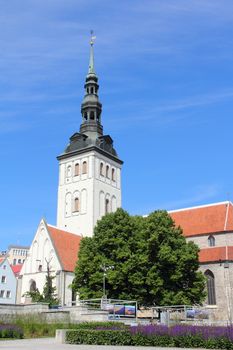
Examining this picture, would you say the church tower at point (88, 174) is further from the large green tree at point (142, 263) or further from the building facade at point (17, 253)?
the building facade at point (17, 253)

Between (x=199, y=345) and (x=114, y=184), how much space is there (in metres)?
49.4

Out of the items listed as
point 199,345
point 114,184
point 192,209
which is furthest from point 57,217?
point 199,345

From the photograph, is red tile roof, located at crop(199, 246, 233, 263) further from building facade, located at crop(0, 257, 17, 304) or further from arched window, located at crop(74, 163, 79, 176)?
building facade, located at crop(0, 257, 17, 304)

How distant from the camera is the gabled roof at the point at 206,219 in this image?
163 ft

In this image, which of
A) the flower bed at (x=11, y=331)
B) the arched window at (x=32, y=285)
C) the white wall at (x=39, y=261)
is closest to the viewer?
the flower bed at (x=11, y=331)

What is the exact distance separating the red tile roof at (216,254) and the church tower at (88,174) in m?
16.2

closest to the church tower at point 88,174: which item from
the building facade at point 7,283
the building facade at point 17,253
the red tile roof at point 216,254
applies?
the building facade at point 7,283

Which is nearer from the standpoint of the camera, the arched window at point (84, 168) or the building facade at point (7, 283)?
the building facade at point (7, 283)

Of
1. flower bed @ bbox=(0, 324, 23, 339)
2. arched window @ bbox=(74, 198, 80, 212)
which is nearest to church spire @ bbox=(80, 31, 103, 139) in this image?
arched window @ bbox=(74, 198, 80, 212)

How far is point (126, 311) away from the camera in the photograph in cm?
2802

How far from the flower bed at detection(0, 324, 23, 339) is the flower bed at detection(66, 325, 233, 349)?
15.2 feet

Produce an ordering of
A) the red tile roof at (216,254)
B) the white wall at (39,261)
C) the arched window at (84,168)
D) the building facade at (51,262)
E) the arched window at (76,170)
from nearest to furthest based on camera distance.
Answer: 1. the red tile roof at (216,254)
2. the building facade at (51,262)
3. the white wall at (39,261)
4. the arched window at (84,168)
5. the arched window at (76,170)

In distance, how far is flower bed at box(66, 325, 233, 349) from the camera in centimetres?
1492

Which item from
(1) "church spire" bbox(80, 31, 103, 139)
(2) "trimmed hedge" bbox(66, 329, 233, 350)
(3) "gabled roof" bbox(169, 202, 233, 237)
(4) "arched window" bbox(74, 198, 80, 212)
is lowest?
(2) "trimmed hedge" bbox(66, 329, 233, 350)
